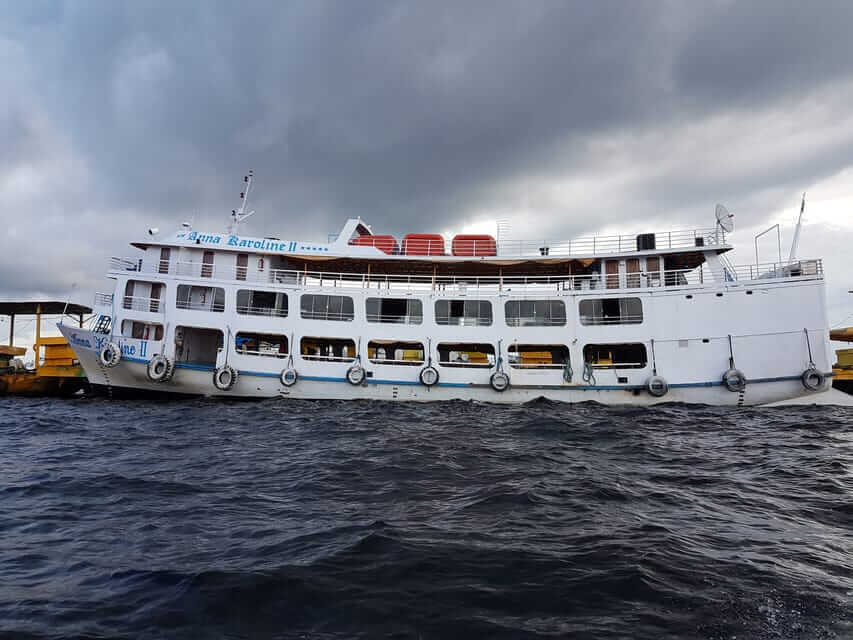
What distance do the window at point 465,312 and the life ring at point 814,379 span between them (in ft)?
37.7

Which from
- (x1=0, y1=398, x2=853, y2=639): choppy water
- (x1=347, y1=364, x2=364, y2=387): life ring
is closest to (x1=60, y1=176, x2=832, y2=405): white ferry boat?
(x1=347, y1=364, x2=364, y2=387): life ring

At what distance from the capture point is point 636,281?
19.8 meters

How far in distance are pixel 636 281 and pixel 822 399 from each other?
768 cm

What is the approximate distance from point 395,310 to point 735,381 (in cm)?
1322

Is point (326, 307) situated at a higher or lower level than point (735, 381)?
higher

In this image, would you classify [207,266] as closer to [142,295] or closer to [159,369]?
[142,295]

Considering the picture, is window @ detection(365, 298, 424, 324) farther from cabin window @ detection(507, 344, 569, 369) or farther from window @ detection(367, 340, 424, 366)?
cabin window @ detection(507, 344, 569, 369)

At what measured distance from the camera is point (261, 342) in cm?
2075

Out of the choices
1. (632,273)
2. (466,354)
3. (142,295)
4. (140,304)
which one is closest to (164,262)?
(142,295)

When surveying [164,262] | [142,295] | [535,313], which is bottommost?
[535,313]

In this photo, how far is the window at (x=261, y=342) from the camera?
65.2ft

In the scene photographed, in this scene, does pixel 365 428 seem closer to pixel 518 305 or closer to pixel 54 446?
pixel 54 446

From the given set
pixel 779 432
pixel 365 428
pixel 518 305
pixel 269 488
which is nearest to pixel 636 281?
pixel 518 305

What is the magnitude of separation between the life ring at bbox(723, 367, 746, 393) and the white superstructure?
5 centimetres
